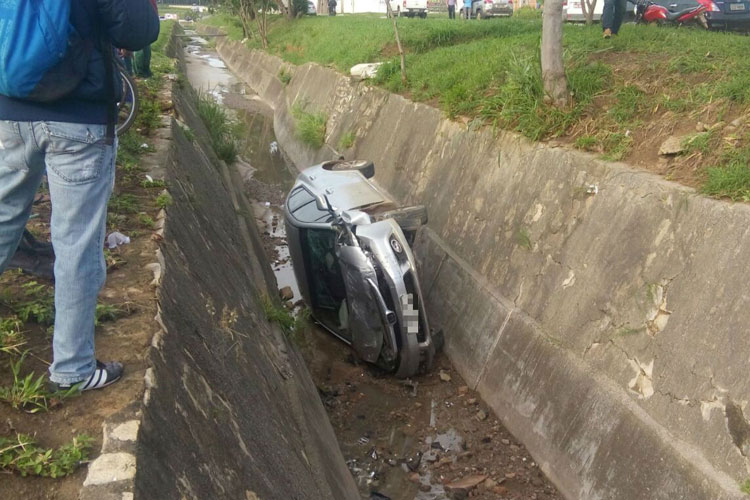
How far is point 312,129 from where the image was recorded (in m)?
14.6

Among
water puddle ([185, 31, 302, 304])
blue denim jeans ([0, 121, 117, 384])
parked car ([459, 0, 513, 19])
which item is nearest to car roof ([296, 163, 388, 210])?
water puddle ([185, 31, 302, 304])

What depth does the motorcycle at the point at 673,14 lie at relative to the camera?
12.6m

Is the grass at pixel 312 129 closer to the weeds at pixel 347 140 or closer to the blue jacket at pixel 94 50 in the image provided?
the weeds at pixel 347 140

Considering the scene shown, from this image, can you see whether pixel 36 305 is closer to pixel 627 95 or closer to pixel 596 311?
pixel 596 311

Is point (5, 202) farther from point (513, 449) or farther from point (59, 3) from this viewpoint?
point (513, 449)

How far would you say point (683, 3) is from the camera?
42.5 ft

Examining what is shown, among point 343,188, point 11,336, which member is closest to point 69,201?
point 11,336

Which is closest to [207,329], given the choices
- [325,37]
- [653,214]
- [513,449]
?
[513,449]

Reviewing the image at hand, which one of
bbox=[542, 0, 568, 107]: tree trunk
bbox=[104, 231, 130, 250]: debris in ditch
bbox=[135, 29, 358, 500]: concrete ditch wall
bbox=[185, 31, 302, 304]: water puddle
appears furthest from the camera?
bbox=[185, 31, 302, 304]: water puddle

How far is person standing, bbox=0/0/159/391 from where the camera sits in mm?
2549

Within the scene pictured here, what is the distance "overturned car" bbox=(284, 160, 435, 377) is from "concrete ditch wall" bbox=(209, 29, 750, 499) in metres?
0.82

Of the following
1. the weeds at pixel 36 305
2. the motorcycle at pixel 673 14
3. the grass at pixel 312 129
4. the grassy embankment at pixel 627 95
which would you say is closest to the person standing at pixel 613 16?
the grassy embankment at pixel 627 95

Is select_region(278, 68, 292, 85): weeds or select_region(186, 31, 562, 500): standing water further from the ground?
select_region(278, 68, 292, 85): weeds

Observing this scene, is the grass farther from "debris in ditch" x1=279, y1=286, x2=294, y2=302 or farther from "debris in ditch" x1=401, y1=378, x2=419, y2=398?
"debris in ditch" x1=401, y1=378, x2=419, y2=398
